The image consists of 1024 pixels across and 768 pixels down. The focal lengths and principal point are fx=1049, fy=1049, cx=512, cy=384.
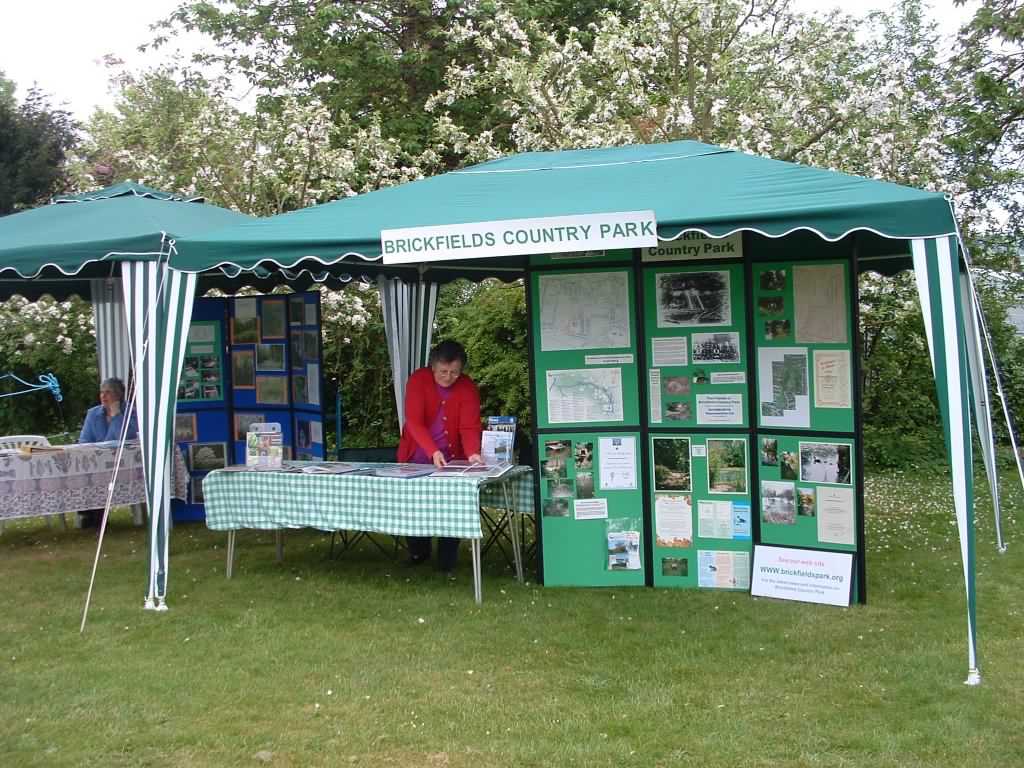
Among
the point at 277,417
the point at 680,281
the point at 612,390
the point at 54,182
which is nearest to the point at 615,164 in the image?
the point at 680,281

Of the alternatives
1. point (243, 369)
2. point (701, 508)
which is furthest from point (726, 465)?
point (243, 369)

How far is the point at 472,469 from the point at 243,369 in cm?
332

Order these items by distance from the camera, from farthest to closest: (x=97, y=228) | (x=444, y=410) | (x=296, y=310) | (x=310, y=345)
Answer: (x=296, y=310) < (x=310, y=345) < (x=97, y=228) < (x=444, y=410)

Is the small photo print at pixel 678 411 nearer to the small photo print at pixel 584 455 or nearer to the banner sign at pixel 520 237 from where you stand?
the small photo print at pixel 584 455

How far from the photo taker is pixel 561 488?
615cm

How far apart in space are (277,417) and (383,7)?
9735 mm

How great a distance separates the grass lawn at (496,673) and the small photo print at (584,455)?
743 millimetres

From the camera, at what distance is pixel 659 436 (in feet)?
19.8

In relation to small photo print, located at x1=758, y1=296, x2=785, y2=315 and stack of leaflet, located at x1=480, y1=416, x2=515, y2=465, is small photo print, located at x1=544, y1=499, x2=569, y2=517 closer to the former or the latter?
stack of leaflet, located at x1=480, y1=416, x2=515, y2=465

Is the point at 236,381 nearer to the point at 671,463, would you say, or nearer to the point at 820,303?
the point at 671,463

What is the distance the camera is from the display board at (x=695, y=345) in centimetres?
588

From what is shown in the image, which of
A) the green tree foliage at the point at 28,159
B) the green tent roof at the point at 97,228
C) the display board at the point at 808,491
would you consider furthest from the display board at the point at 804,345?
the green tree foliage at the point at 28,159

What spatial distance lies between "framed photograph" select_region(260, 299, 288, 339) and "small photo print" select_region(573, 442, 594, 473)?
3351mm

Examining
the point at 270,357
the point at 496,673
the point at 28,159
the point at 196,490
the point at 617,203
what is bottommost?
the point at 496,673
